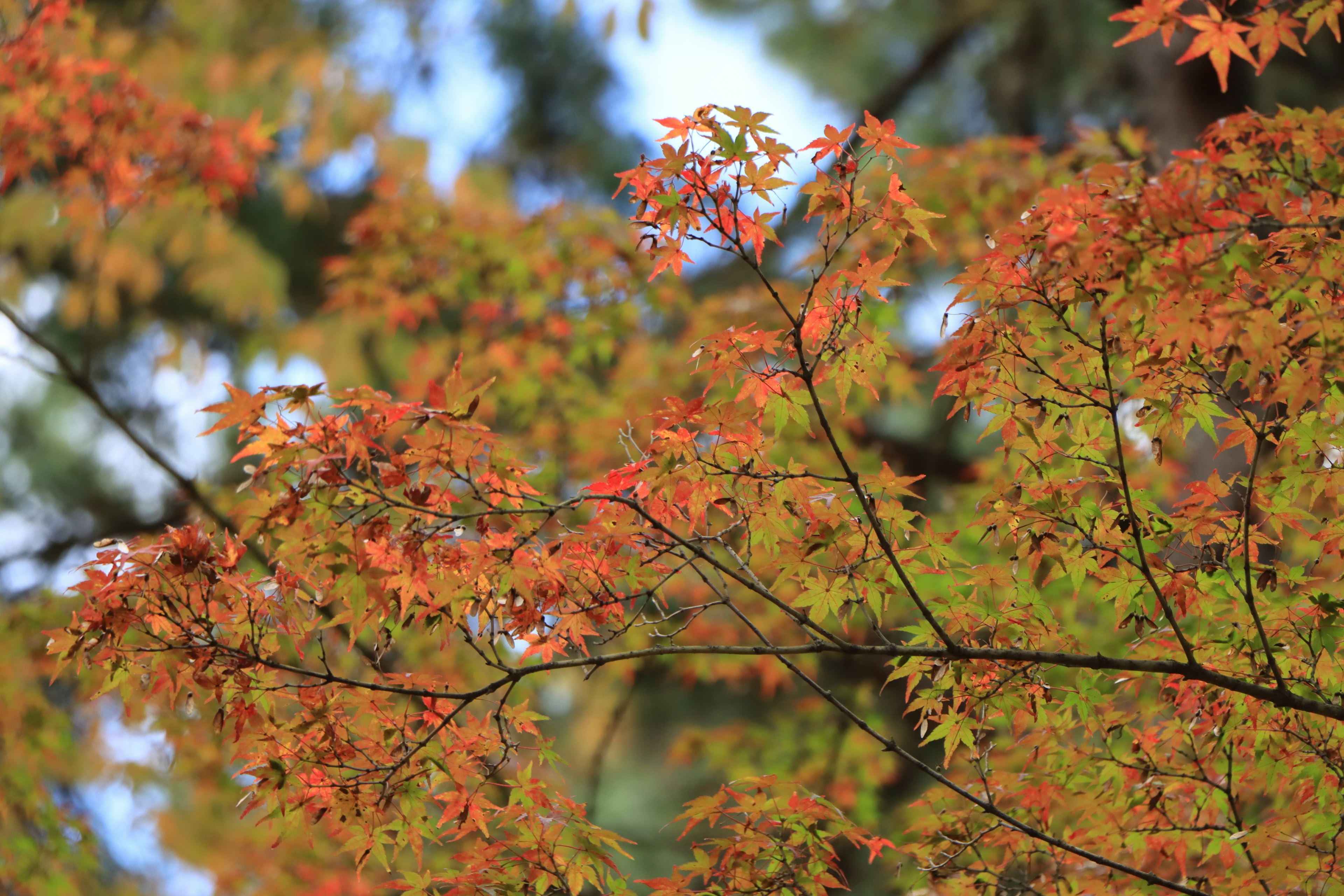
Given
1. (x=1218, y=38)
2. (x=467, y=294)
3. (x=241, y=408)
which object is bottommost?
(x=241, y=408)

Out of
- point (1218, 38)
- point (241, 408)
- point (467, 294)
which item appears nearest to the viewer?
point (241, 408)

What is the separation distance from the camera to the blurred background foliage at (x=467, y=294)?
13.6 feet

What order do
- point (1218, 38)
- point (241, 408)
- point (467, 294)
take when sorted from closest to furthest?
1. point (241, 408)
2. point (1218, 38)
3. point (467, 294)

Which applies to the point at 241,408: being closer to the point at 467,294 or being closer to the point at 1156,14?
the point at 1156,14

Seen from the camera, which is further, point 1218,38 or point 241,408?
point 1218,38

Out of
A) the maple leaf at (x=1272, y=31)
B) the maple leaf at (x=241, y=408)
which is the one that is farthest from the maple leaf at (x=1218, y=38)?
the maple leaf at (x=241, y=408)

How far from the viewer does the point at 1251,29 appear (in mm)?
1614

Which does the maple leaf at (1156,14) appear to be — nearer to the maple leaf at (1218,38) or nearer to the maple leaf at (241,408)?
the maple leaf at (1218,38)

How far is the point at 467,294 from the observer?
440 cm

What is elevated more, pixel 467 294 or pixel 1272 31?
pixel 467 294

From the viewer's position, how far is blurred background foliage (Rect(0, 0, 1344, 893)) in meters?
4.15

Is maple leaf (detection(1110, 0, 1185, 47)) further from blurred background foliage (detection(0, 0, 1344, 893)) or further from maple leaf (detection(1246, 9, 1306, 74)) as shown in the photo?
blurred background foliage (detection(0, 0, 1344, 893))

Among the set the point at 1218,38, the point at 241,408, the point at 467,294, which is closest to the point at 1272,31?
the point at 1218,38

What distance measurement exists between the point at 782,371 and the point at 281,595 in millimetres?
992
